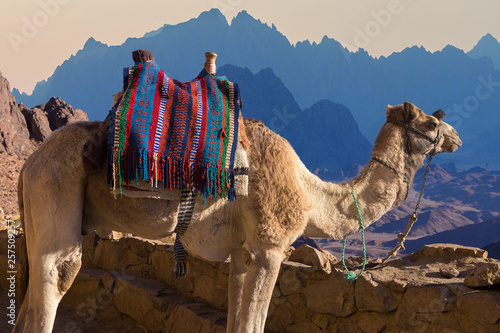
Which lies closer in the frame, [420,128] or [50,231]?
[50,231]

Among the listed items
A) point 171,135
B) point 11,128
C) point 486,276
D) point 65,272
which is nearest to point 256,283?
point 171,135

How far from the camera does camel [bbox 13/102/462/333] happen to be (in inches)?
118

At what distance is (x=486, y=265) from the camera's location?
11.5ft

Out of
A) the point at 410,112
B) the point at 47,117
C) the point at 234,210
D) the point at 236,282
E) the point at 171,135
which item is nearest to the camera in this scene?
the point at 171,135

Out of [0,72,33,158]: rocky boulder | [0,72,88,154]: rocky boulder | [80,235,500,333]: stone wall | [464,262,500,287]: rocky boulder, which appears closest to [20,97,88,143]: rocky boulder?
[0,72,88,154]: rocky boulder

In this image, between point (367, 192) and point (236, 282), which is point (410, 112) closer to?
point (367, 192)

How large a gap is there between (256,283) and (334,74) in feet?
227

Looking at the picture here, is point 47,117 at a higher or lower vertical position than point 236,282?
higher

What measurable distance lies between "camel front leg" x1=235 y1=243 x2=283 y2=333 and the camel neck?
0.50 meters

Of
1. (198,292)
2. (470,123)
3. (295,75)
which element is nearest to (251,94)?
(295,75)

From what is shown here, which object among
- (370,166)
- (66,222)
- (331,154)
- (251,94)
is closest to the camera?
(66,222)

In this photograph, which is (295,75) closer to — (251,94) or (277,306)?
(251,94)

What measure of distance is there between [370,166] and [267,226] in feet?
3.82

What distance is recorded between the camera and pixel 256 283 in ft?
10.4
